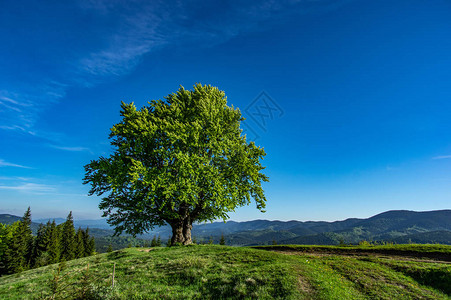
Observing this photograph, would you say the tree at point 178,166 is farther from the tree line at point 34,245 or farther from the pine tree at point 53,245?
the pine tree at point 53,245

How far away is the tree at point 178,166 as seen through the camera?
18.9 metres

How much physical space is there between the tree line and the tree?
213 feet

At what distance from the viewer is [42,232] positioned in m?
82.4

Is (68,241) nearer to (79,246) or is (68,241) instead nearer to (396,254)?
(79,246)

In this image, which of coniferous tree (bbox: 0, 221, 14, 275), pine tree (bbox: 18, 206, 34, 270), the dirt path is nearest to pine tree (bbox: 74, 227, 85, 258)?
pine tree (bbox: 18, 206, 34, 270)

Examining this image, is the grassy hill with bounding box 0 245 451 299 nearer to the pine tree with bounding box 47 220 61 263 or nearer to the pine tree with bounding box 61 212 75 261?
the pine tree with bounding box 47 220 61 263

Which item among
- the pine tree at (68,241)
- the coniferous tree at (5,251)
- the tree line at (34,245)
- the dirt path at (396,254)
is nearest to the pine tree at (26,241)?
the tree line at (34,245)

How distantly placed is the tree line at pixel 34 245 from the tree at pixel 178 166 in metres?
65.0

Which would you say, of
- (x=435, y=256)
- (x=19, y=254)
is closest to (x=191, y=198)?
(x=435, y=256)

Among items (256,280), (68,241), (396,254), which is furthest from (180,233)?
(68,241)

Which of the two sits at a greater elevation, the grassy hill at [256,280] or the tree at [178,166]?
the tree at [178,166]

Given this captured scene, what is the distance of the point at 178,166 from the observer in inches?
737

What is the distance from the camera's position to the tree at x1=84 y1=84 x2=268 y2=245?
18891 millimetres

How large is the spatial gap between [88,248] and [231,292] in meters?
110
